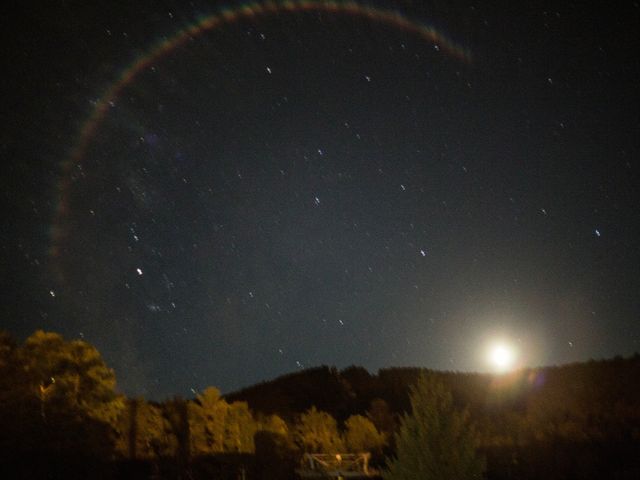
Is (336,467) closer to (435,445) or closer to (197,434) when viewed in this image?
(197,434)

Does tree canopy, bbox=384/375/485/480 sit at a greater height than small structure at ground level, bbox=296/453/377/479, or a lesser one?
greater

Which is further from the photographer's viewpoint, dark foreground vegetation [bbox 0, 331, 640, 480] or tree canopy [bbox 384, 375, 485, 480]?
dark foreground vegetation [bbox 0, 331, 640, 480]

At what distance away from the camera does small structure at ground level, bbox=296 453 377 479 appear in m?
22.4

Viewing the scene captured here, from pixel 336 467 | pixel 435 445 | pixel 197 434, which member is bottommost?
pixel 336 467

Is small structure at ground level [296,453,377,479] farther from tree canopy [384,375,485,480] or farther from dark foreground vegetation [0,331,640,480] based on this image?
tree canopy [384,375,485,480]

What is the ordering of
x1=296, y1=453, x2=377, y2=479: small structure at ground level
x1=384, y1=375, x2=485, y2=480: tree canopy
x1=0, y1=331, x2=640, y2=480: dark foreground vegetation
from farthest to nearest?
x1=0, y1=331, x2=640, y2=480: dark foreground vegetation < x1=296, y1=453, x2=377, y2=479: small structure at ground level < x1=384, y1=375, x2=485, y2=480: tree canopy

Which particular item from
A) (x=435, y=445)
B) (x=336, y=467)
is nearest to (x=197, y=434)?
(x=336, y=467)

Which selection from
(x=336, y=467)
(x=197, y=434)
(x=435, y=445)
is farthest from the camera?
(x=197, y=434)

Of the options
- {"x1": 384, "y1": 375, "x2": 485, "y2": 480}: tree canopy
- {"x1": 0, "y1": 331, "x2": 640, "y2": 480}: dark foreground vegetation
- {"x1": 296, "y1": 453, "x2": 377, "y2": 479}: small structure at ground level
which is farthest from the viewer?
{"x1": 0, "y1": 331, "x2": 640, "y2": 480}: dark foreground vegetation

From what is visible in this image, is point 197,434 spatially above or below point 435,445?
above

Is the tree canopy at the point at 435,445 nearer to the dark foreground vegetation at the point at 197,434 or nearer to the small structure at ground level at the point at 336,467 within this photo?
the dark foreground vegetation at the point at 197,434

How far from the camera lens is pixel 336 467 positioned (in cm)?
2369

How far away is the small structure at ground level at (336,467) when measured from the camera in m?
22.4

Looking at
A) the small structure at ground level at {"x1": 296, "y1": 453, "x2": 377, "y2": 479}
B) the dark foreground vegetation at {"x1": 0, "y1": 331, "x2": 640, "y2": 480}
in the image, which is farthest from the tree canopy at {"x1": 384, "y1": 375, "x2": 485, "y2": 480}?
the small structure at ground level at {"x1": 296, "y1": 453, "x2": 377, "y2": 479}
